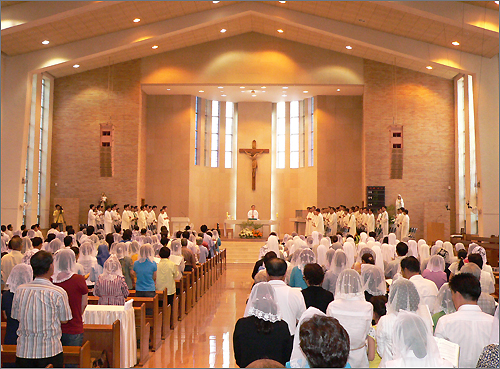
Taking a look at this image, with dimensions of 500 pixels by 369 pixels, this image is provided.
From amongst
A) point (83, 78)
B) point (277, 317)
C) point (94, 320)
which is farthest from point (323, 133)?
point (277, 317)

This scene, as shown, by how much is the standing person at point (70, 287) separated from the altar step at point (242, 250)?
14271 millimetres

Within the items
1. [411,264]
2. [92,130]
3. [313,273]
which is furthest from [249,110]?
[313,273]

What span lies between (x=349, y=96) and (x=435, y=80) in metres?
4.09

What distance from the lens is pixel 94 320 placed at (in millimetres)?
5543

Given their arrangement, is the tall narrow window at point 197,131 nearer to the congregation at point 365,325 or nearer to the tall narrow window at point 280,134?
the tall narrow window at point 280,134

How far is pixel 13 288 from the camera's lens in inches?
169

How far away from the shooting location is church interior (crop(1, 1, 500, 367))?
17.7 meters

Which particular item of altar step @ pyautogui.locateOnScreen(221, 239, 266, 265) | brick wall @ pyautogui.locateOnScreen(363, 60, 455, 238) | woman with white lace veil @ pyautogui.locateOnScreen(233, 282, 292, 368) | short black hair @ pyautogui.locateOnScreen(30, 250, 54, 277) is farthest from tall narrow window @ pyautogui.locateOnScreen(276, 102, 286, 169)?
woman with white lace veil @ pyautogui.locateOnScreen(233, 282, 292, 368)

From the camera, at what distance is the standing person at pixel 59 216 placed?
20.6 m

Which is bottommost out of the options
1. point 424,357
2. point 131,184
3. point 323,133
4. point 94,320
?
point 94,320

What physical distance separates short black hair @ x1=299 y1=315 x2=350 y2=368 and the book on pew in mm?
1275

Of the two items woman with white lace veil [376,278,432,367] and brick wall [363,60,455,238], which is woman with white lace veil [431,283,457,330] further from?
brick wall [363,60,455,238]

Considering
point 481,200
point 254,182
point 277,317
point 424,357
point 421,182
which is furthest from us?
point 254,182

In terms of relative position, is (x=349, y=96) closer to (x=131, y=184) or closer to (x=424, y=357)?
(x=131, y=184)
